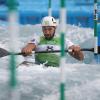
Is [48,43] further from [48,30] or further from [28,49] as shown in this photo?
[28,49]

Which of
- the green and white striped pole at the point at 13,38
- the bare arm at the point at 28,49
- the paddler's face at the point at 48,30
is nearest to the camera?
the green and white striped pole at the point at 13,38

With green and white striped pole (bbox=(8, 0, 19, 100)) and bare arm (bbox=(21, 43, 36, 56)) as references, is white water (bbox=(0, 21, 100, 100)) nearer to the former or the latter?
bare arm (bbox=(21, 43, 36, 56))

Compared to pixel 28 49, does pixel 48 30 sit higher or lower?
higher

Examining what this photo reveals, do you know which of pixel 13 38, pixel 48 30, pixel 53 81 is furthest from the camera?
pixel 48 30

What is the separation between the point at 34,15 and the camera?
15.3ft

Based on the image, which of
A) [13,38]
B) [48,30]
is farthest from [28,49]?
[13,38]

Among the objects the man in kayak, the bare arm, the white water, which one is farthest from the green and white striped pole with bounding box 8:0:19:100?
the man in kayak

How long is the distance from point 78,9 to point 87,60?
3.48 feet

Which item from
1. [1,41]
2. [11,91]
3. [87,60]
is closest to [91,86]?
[87,60]

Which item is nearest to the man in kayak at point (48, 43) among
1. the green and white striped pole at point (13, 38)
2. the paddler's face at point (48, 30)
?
the paddler's face at point (48, 30)

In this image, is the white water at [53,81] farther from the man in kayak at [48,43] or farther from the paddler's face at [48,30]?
the paddler's face at [48,30]

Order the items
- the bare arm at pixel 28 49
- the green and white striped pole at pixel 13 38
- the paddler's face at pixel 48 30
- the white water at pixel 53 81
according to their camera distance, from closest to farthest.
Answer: the green and white striped pole at pixel 13 38 < the white water at pixel 53 81 < the bare arm at pixel 28 49 < the paddler's face at pixel 48 30

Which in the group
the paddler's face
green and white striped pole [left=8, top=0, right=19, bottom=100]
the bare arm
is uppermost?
green and white striped pole [left=8, top=0, right=19, bottom=100]

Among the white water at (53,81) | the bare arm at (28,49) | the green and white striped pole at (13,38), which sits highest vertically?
the green and white striped pole at (13,38)
